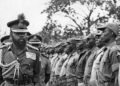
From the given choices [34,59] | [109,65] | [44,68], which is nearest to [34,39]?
[44,68]

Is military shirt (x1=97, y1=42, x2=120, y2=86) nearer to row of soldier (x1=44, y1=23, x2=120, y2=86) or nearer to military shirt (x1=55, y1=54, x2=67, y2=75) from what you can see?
row of soldier (x1=44, y1=23, x2=120, y2=86)

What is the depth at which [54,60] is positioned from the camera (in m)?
18.1

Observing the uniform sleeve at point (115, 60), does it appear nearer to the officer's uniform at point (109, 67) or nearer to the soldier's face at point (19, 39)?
the officer's uniform at point (109, 67)

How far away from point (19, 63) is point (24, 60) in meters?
0.12

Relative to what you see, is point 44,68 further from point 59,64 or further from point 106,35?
point 59,64

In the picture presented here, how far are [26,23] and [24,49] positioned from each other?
0.57m

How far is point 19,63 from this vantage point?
7.47 metres

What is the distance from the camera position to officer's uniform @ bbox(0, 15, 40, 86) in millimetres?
7383

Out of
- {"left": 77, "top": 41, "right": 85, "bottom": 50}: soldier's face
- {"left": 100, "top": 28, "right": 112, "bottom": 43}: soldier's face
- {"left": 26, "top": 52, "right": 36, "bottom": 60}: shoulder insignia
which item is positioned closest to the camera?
{"left": 26, "top": 52, "right": 36, "bottom": 60}: shoulder insignia

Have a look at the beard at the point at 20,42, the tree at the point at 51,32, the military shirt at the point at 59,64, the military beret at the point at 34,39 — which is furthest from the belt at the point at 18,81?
the tree at the point at 51,32

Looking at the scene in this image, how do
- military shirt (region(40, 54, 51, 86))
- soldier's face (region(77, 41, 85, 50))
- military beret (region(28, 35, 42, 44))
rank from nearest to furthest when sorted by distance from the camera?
military shirt (region(40, 54, 51, 86)), military beret (region(28, 35, 42, 44)), soldier's face (region(77, 41, 85, 50))

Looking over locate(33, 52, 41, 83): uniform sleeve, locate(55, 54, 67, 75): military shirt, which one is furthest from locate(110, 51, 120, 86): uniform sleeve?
locate(55, 54, 67, 75): military shirt

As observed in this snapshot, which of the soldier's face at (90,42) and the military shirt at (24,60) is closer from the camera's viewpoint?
the military shirt at (24,60)

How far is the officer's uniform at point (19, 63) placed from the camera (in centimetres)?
738
